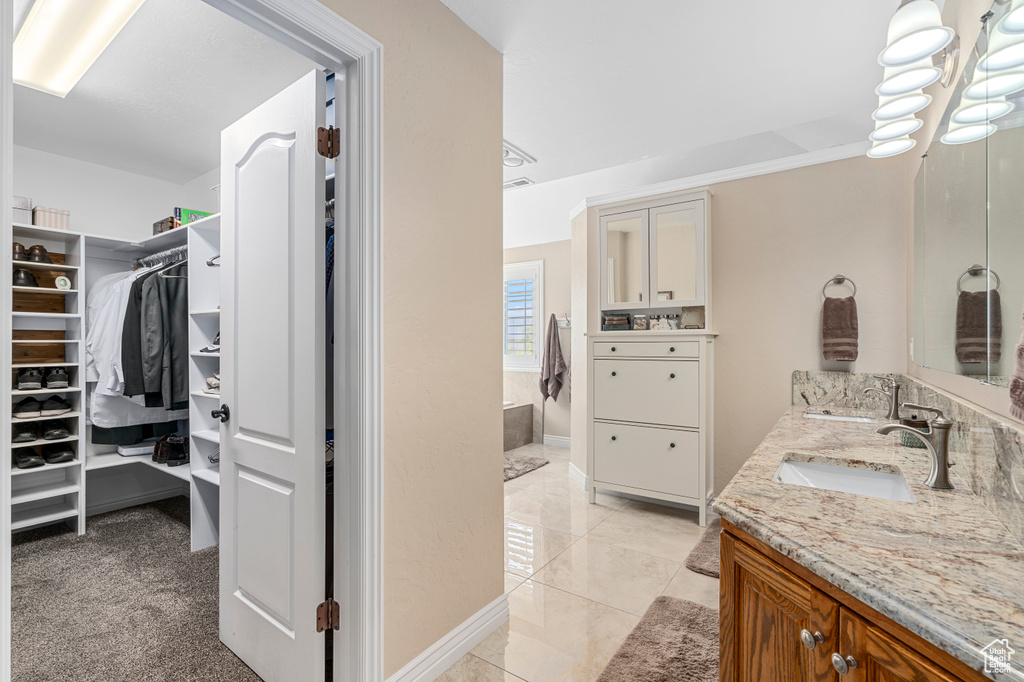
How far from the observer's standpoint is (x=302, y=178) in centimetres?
162

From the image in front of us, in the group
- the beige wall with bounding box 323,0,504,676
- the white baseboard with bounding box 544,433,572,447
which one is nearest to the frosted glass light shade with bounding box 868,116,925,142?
the beige wall with bounding box 323,0,504,676

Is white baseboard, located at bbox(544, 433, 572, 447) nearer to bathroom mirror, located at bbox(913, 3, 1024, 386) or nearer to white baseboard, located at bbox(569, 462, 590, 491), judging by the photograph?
white baseboard, located at bbox(569, 462, 590, 491)

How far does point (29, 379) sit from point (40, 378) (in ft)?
0.23

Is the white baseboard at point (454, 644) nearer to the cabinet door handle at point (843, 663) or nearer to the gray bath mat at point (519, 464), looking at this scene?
the cabinet door handle at point (843, 663)

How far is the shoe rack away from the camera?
10.1 feet

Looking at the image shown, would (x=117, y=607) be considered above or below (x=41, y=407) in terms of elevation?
below

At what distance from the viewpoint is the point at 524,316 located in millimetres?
5559

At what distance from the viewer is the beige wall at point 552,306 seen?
5199 mm

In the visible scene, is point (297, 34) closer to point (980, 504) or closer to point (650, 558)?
point (980, 504)

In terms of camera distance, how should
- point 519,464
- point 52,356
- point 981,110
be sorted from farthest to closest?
point 519,464 → point 52,356 → point 981,110

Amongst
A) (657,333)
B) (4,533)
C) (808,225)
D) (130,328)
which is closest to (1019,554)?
(4,533)

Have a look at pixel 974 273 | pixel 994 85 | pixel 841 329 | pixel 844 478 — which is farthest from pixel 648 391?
pixel 994 85

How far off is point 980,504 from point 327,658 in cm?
208

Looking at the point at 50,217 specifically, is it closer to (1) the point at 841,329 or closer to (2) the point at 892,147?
(2) the point at 892,147
